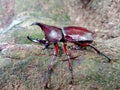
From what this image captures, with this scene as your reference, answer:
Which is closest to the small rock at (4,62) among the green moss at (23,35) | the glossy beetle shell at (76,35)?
the glossy beetle shell at (76,35)

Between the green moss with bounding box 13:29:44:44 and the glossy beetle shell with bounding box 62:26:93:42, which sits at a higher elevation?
the glossy beetle shell with bounding box 62:26:93:42

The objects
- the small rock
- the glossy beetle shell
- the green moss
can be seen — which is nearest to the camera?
the small rock

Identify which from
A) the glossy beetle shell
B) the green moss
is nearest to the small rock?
the glossy beetle shell

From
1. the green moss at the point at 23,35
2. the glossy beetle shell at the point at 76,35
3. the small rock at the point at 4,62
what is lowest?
the small rock at the point at 4,62

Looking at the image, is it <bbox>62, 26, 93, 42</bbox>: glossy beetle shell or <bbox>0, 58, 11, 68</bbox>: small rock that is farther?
<bbox>62, 26, 93, 42</bbox>: glossy beetle shell

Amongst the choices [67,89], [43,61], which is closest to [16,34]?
[43,61]

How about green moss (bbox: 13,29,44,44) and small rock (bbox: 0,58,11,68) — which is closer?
small rock (bbox: 0,58,11,68)

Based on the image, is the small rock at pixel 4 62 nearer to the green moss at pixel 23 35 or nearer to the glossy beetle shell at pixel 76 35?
the glossy beetle shell at pixel 76 35

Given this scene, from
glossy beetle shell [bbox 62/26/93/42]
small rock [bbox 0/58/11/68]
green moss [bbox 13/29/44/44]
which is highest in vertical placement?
glossy beetle shell [bbox 62/26/93/42]

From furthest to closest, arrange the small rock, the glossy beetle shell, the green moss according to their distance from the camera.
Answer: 1. the green moss
2. the glossy beetle shell
3. the small rock

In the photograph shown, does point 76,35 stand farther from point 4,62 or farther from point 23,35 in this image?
point 23,35

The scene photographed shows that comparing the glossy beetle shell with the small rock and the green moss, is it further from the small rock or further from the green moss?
the green moss
